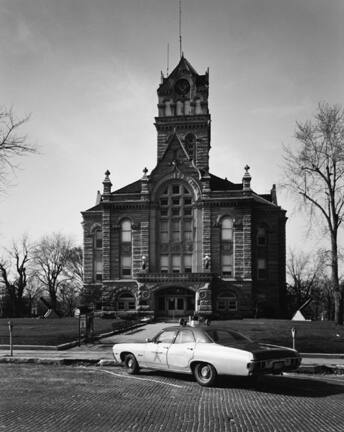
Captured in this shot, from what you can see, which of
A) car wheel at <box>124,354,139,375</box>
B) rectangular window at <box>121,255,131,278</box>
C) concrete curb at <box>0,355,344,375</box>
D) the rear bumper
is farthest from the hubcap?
rectangular window at <box>121,255,131,278</box>

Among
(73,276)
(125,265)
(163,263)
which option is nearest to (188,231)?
(163,263)

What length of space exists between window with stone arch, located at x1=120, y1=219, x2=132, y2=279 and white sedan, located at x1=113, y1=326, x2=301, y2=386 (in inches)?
1651

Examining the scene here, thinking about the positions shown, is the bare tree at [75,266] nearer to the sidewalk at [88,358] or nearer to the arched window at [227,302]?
the arched window at [227,302]

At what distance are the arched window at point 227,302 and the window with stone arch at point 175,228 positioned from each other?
14.5 feet

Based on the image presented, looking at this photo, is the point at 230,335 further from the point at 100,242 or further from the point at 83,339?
the point at 100,242

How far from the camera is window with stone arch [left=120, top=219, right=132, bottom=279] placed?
56906 mm

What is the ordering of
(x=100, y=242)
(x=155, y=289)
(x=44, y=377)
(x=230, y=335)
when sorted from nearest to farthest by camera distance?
(x=230, y=335), (x=44, y=377), (x=155, y=289), (x=100, y=242)

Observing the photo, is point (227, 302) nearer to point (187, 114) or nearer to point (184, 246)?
point (184, 246)

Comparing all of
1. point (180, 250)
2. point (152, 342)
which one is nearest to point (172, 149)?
point (180, 250)

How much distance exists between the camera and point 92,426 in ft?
28.9

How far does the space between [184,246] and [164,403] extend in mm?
45800

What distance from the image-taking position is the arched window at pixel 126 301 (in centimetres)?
5575

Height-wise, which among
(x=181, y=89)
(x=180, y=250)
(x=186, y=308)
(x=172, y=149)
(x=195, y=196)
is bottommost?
(x=186, y=308)

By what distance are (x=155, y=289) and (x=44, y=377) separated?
131 feet
